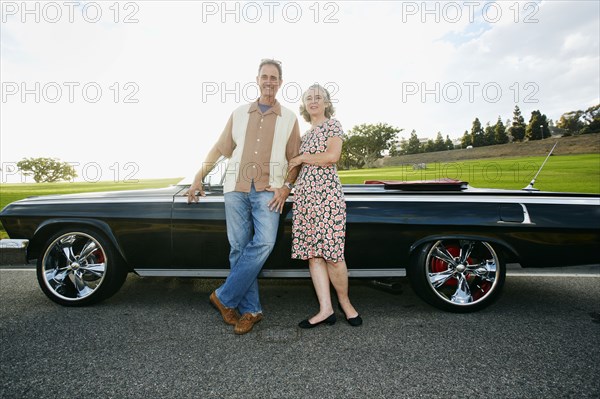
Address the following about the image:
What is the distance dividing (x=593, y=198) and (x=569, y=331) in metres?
1.12

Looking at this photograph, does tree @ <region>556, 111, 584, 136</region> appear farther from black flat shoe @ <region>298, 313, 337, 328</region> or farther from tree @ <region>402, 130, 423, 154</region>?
black flat shoe @ <region>298, 313, 337, 328</region>

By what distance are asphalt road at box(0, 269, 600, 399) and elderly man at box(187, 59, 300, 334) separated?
0.71ft

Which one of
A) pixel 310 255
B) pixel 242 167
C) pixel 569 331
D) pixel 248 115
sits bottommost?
pixel 569 331

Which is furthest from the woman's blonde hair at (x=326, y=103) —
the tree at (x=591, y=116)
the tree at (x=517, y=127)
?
the tree at (x=517, y=127)

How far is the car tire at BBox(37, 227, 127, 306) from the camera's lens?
9.86ft

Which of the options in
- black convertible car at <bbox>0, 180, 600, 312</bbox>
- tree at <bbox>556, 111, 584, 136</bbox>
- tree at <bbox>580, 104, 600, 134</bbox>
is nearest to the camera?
black convertible car at <bbox>0, 180, 600, 312</bbox>

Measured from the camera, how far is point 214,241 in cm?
289

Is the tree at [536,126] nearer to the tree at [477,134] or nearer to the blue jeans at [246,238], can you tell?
the tree at [477,134]

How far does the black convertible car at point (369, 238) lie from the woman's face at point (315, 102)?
722 millimetres

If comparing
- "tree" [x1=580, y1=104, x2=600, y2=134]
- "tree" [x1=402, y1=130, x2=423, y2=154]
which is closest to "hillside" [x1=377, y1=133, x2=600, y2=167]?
"tree" [x1=580, y1=104, x2=600, y2=134]

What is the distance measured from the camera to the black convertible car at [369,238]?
2.80 metres

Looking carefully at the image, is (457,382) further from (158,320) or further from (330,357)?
(158,320)

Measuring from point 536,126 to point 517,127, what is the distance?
482cm

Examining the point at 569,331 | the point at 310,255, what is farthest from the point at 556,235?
the point at 310,255
